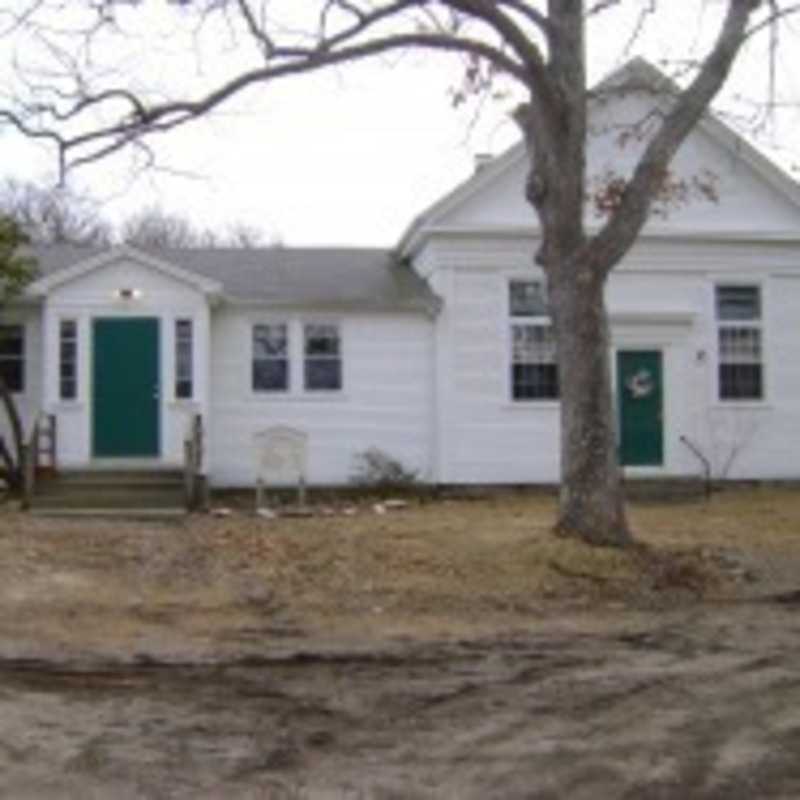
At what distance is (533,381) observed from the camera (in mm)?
24312

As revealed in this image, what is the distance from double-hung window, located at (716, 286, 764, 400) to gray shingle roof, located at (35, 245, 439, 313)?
16.7 ft

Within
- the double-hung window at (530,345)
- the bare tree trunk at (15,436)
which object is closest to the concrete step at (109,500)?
the bare tree trunk at (15,436)

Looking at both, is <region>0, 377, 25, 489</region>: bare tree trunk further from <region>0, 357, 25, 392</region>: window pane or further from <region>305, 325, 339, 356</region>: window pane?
<region>305, 325, 339, 356</region>: window pane

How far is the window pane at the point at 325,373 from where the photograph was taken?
24.1 m

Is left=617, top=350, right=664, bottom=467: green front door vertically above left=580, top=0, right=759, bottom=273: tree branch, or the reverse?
left=580, top=0, right=759, bottom=273: tree branch

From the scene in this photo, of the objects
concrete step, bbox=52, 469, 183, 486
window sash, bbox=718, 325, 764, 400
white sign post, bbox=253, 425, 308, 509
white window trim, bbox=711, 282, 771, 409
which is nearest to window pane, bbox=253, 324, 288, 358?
white sign post, bbox=253, 425, 308, 509

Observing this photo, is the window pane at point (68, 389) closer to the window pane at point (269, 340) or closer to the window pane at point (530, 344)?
the window pane at point (269, 340)

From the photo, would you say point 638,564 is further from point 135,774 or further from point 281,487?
point 281,487

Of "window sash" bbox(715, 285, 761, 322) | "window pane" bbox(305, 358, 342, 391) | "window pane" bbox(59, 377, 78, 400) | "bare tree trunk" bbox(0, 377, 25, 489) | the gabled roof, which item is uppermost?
the gabled roof

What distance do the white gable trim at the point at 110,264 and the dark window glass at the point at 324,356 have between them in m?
1.97

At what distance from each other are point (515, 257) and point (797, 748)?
1700 cm

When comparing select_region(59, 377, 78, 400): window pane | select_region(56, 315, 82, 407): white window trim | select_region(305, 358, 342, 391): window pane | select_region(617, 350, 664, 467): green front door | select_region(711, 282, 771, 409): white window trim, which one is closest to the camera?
select_region(56, 315, 82, 407): white window trim

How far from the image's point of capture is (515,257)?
24.2 metres

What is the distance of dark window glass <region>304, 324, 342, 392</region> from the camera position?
79.1 feet
